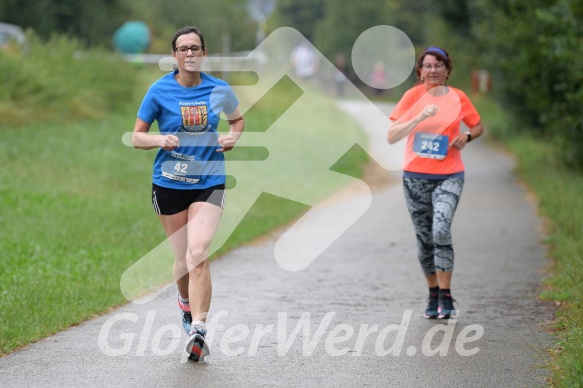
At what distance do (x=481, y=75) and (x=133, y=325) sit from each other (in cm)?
3463

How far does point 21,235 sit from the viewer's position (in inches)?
478

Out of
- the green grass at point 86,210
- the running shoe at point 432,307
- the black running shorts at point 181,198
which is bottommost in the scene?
the green grass at point 86,210

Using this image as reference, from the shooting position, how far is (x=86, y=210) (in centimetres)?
1444

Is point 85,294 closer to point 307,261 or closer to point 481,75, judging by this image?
point 307,261

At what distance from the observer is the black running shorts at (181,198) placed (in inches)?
277

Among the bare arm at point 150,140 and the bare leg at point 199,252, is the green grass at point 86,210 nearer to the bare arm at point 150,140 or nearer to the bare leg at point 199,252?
the bare leg at point 199,252

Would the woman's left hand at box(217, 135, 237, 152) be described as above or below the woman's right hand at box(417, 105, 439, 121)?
below

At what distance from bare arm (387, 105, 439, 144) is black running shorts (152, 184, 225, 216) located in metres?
1.87

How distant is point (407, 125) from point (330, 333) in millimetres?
1716

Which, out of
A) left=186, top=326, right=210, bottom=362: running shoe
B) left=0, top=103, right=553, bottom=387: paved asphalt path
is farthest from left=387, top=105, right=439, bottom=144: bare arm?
left=186, top=326, right=210, bottom=362: running shoe

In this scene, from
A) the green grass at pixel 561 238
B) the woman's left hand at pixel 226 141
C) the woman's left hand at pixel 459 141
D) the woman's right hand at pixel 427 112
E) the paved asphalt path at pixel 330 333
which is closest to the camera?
the green grass at pixel 561 238

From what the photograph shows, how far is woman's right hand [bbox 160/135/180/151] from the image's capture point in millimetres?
6684

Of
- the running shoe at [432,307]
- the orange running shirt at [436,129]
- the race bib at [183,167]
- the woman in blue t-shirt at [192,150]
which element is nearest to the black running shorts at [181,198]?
the woman in blue t-shirt at [192,150]

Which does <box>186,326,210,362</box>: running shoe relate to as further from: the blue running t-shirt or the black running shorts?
the blue running t-shirt
